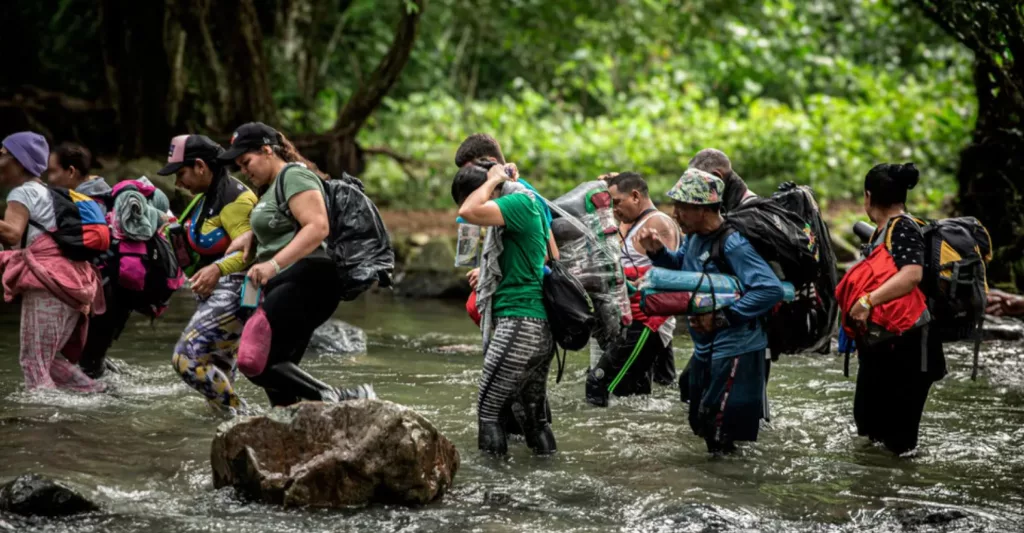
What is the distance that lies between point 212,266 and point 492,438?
186 centimetres

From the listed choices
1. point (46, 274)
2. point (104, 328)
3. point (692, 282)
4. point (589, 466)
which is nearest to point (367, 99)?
point (104, 328)

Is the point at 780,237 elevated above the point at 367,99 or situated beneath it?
situated beneath

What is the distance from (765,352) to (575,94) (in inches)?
915

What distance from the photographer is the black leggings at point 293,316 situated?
6336 mm

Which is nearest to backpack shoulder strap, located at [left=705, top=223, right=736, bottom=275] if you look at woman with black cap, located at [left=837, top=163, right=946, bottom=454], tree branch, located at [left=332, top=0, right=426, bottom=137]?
woman with black cap, located at [left=837, top=163, right=946, bottom=454]

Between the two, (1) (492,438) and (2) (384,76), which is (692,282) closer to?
(1) (492,438)

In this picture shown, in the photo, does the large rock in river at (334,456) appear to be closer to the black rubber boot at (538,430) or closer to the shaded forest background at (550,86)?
the black rubber boot at (538,430)

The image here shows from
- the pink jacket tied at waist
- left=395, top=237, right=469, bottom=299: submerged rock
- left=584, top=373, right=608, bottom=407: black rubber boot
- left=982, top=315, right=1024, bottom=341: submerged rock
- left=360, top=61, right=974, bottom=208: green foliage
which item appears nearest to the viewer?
the pink jacket tied at waist

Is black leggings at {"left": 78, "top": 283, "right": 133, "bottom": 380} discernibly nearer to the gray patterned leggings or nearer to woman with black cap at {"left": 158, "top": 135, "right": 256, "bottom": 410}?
woman with black cap at {"left": 158, "top": 135, "right": 256, "bottom": 410}

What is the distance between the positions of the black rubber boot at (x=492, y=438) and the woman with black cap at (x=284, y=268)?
91cm

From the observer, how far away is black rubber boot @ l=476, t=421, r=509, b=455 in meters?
6.41

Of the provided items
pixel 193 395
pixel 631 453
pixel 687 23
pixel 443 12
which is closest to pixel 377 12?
pixel 443 12

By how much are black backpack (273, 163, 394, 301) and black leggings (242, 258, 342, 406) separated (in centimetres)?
10

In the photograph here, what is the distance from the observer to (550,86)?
97.1 ft
